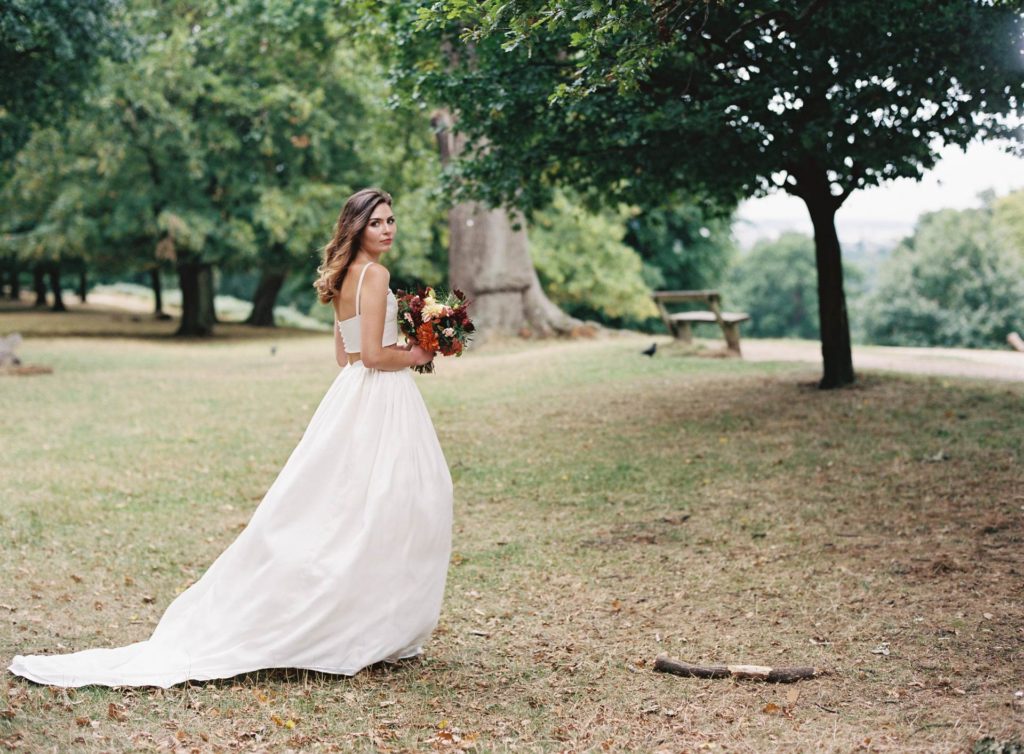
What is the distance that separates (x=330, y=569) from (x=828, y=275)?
31.8 feet

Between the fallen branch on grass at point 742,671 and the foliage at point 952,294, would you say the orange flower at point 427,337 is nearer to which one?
the fallen branch on grass at point 742,671

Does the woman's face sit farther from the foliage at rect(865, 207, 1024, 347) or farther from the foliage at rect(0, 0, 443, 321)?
the foliage at rect(865, 207, 1024, 347)

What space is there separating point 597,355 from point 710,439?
7454mm

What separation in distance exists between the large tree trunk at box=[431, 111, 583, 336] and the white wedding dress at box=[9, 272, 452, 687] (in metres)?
18.3

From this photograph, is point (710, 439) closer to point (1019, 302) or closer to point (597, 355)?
point (597, 355)

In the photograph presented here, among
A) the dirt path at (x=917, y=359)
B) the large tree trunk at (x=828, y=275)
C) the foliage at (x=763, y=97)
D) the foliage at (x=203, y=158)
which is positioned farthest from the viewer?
the foliage at (x=203, y=158)

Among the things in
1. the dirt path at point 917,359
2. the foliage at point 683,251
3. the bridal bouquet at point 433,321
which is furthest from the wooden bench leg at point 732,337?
the foliage at point 683,251

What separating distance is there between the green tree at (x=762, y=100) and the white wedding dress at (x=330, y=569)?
4912 mm

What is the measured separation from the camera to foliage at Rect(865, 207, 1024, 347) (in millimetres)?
47406

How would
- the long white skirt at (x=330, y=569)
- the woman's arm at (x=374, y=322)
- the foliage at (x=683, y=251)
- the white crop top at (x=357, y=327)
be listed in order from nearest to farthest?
the long white skirt at (x=330, y=569)
the woman's arm at (x=374, y=322)
the white crop top at (x=357, y=327)
the foliage at (x=683, y=251)

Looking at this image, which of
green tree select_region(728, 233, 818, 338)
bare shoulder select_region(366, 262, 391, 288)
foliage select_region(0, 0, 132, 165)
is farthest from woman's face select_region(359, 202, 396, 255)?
green tree select_region(728, 233, 818, 338)

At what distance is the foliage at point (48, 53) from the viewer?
16.5 meters

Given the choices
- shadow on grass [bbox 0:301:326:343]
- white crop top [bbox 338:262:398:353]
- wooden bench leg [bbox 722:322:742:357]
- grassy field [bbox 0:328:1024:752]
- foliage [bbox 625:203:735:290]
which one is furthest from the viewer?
foliage [bbox 625:203:735:290]

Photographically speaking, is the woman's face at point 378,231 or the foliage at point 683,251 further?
the foliage at point 683,251
